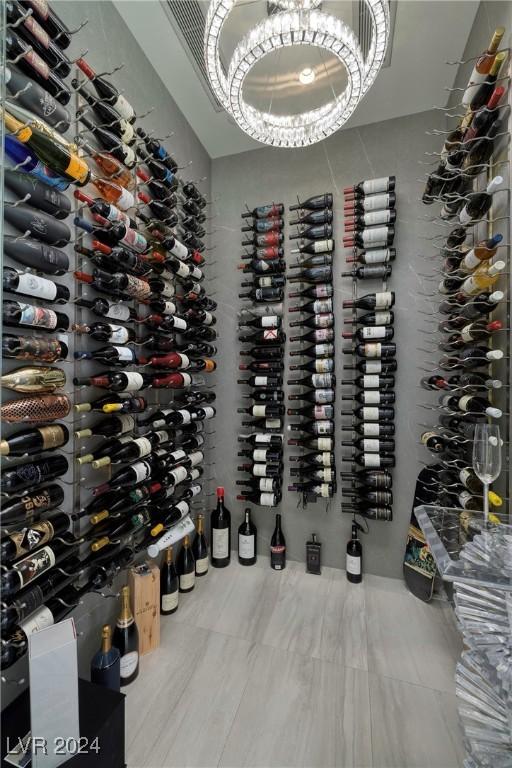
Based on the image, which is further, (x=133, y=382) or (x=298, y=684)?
(x=133, y=382)

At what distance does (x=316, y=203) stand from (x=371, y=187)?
286 mm

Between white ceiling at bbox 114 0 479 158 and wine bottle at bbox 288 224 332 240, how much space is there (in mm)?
561

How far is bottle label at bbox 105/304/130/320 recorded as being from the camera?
3.76 ft

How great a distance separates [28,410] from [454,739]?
4.86ft

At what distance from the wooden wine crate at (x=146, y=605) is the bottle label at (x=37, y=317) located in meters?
0.93

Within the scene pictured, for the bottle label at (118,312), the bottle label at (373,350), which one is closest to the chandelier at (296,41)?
the bottle label at (118,312)

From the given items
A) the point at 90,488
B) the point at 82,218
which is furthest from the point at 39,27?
the point at 90,488

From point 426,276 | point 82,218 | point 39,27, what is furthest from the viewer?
point 426,276

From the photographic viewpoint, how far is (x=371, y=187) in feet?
5.41

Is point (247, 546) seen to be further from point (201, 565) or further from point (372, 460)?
point (372, 460)

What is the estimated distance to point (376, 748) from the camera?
88 cm

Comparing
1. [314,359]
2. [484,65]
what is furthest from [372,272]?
[484,65]

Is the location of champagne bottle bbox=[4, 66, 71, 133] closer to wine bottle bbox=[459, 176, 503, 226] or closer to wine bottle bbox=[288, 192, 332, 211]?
wine bottle bbox=[288, 192, 332, 211]

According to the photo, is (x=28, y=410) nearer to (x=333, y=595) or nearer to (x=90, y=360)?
(x=90, y=360)
